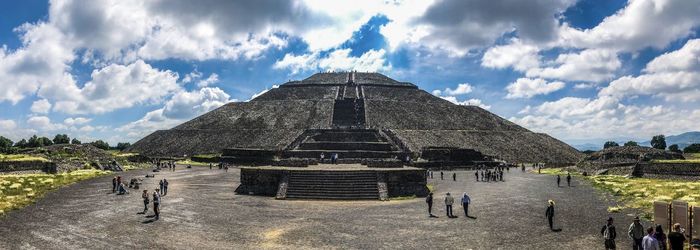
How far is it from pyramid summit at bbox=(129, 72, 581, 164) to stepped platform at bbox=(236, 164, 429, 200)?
75.6 ft

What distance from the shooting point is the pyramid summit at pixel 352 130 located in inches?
2322

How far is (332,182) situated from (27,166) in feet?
89.0

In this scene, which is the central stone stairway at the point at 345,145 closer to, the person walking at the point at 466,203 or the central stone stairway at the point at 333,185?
the central stone stairway at the point at 333,185

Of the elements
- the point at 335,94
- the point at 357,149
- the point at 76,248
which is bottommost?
the point at 76,248

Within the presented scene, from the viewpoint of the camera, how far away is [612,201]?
2328cm

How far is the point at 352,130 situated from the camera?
64938mm

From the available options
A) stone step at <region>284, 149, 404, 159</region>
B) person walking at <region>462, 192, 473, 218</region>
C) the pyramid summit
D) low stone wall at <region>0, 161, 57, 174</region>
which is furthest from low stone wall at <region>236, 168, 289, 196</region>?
the pyramid summit

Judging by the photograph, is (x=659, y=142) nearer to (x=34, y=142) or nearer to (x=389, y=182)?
(x=389, y=182)

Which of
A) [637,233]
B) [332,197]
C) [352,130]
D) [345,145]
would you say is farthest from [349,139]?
[637,233]

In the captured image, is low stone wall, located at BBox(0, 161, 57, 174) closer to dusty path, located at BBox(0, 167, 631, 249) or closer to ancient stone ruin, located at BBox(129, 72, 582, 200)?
dusty path, located at BBox(0, 167, 631, 249)

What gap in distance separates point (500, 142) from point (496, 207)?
48.9 m

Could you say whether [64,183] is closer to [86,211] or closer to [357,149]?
[86,211]

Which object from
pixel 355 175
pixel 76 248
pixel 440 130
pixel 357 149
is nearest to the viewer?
pixel 76 248

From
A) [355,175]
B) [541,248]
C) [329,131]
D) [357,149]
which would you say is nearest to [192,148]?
[329,131]
